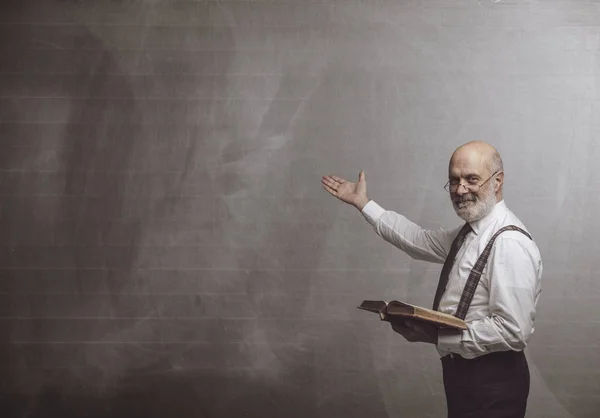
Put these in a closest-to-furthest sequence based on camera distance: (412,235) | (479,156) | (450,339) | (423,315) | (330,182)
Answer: (423,315) < (450,339) < (479,156) < (412,235) < (330,182)

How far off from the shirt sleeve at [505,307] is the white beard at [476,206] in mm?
172

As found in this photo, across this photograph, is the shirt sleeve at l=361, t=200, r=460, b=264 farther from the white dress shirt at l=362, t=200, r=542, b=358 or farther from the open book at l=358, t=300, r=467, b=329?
the open book at l=358, t=300, r=467, b=329

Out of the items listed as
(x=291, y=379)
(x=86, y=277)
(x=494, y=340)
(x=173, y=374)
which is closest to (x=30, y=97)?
(x=86, y=277)

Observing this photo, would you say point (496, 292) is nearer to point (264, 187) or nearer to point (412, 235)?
point (412, 235)

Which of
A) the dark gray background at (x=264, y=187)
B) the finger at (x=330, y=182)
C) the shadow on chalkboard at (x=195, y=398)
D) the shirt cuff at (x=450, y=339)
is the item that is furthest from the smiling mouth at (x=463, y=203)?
the shadow on chalkboard at (x=195, y=398)

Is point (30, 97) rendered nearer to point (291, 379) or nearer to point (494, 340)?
point (291, 379)

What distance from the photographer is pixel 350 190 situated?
11.2 feet

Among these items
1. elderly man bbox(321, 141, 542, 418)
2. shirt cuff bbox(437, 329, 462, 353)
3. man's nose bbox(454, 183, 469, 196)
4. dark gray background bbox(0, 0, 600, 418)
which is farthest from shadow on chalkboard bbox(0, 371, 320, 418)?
man's nose bbox(454, 183, 469, 196)

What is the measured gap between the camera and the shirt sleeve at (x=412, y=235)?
3141 millimetres

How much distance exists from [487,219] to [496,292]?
32cm

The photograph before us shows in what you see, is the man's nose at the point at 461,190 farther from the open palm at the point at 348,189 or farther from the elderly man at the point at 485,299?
the open palm at the point at 348,189

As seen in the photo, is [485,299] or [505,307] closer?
[505,307]

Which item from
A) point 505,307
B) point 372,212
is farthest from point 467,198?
point 372,212

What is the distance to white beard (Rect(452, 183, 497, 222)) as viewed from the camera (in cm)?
275
